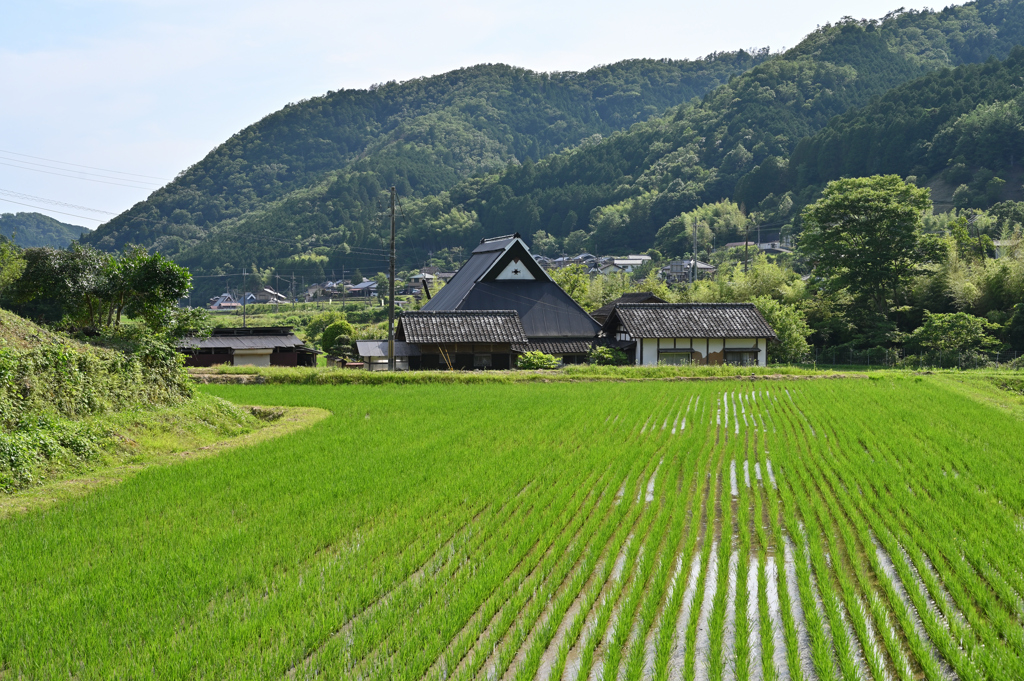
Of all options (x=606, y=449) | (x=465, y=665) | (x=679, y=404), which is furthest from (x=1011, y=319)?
(x=465, y=665)

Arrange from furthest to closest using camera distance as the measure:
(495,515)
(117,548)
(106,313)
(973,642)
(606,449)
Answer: (106,313)
(606,449)
(495,515)
(117,548)
(973,642)

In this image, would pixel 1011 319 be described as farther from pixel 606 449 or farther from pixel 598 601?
pixel 598 601

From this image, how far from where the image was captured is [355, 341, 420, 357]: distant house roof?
1019 inches

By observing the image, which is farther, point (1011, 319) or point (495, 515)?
point (1011, 319)

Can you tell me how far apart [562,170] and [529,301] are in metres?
69.8

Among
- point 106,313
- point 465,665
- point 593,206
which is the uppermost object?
point 593,206

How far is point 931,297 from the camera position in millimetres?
33531

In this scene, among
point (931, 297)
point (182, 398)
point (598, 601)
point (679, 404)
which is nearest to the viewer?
point (598, 601)

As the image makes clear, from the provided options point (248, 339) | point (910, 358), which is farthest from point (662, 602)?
point (910, 358)

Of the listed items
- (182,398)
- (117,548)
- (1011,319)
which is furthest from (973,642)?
(1011,319)

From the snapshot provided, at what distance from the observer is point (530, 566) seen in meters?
5.36

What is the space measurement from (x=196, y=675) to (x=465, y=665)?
1364 millimetres

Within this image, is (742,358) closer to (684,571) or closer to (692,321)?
(692,321)

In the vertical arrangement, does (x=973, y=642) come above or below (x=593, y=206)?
below
